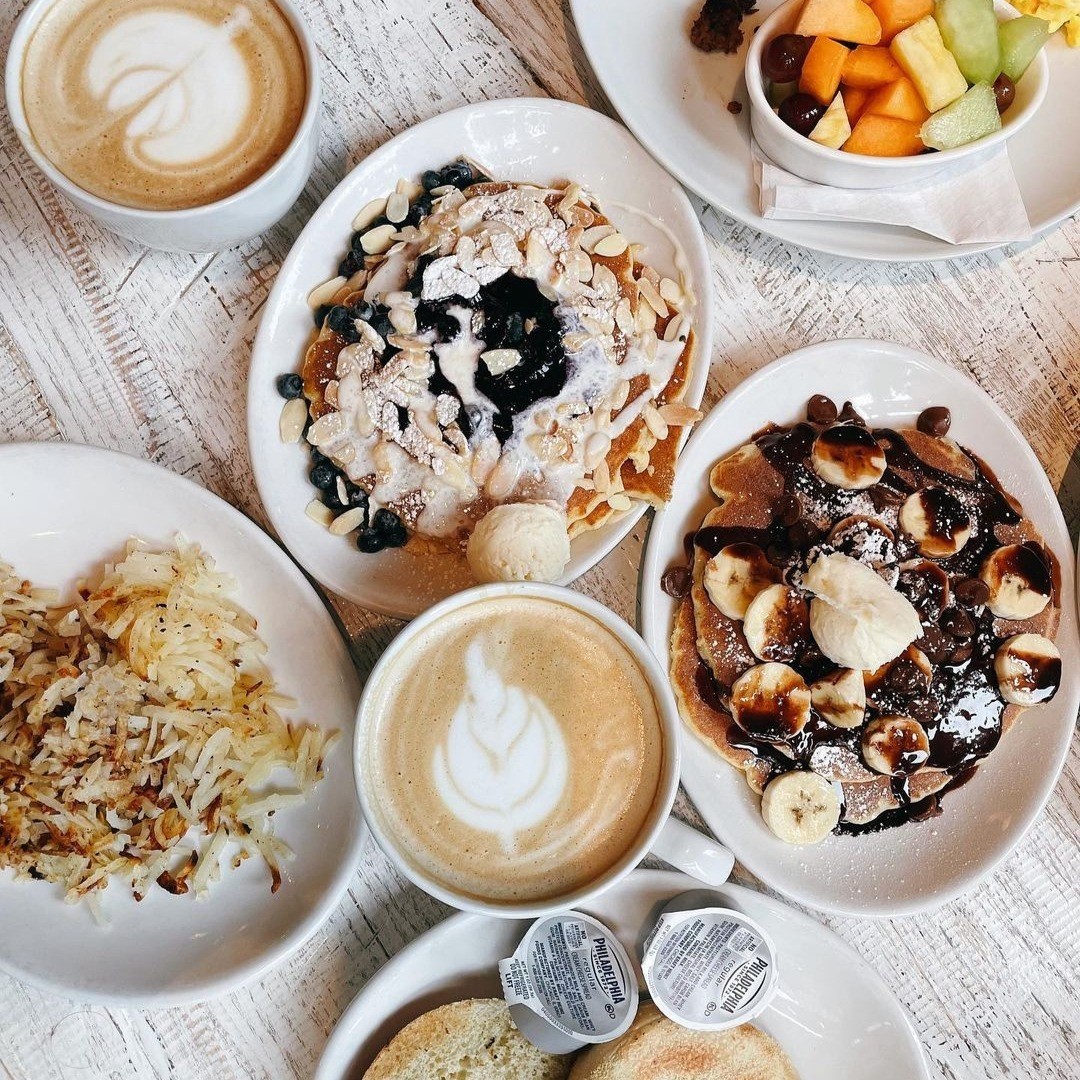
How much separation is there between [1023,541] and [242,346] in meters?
1.41

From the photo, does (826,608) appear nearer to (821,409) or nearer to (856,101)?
(821,409)

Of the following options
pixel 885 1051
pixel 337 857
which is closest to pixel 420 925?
pixel 337 857

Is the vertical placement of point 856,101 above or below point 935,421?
Answer: above

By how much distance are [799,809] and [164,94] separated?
1464mm

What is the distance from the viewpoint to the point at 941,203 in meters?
1.48

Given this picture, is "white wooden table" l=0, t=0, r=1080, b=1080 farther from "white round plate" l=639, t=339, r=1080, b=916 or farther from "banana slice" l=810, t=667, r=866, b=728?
"banana slice" l=810, t=667, r=866, b=728

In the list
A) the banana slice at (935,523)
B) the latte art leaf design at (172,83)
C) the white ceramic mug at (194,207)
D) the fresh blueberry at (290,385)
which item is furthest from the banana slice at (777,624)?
the latte art leaf design at (172,83)

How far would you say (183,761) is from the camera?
141 cm

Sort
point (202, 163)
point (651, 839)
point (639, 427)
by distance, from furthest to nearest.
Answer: point (639, 427) → point (202, 163) → point (651, 839)

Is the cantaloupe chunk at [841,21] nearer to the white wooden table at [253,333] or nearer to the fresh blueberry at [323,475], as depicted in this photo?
the white wooden table at [253,333]

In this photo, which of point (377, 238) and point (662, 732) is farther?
point (377, 238)

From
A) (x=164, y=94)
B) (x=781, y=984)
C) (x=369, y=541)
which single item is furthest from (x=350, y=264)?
(x=781, y=984)

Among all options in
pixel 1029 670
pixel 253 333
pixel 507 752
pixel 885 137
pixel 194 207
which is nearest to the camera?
pixel 507 752

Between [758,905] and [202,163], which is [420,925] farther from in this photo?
[202,163]
